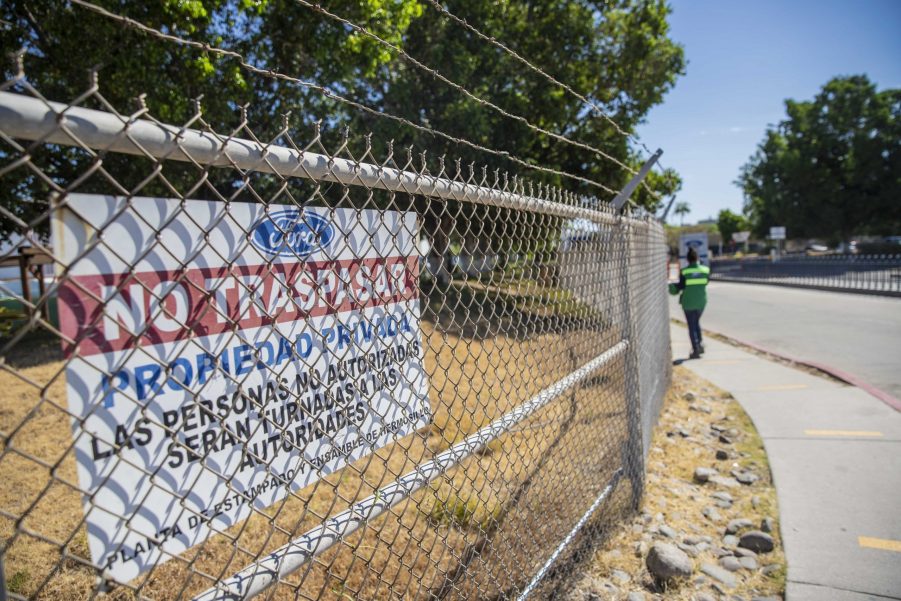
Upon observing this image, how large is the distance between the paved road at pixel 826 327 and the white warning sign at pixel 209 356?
25.2 ft

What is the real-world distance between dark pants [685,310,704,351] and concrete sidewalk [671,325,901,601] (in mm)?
1916

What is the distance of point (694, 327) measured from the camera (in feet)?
31.0

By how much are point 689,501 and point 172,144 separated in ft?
14.8

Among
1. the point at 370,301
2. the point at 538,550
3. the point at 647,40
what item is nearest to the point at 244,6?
the point at 370,301

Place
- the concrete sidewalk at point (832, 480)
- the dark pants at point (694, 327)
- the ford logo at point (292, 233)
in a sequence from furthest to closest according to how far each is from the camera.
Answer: the dark pants at point (694, 327), the concrete sidewalk at point (832, 480), the ford logo at point (292, 233)

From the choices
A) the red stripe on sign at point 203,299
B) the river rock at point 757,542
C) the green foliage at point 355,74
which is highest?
the green foliage at point 355,74

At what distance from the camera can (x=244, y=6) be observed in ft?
23.6

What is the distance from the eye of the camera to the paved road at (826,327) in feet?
26.6

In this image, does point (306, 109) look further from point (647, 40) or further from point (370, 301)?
point (647, 40)

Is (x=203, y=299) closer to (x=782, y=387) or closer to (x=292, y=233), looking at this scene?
(x=292, y=233)

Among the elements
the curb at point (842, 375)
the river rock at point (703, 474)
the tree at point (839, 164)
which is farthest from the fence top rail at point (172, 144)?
the tree at point (839, 164)

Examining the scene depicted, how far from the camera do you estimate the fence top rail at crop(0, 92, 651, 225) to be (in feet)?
3.13

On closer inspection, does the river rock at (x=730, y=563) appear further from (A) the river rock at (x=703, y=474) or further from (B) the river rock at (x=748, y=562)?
(A) the river rock at (x=703, y=474)

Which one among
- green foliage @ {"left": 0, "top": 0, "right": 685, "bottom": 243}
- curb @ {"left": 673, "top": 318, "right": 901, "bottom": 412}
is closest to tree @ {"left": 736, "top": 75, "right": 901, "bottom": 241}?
green foliage @ {"left": 0, "top": 0, "right": 685, "bottom": 243}
